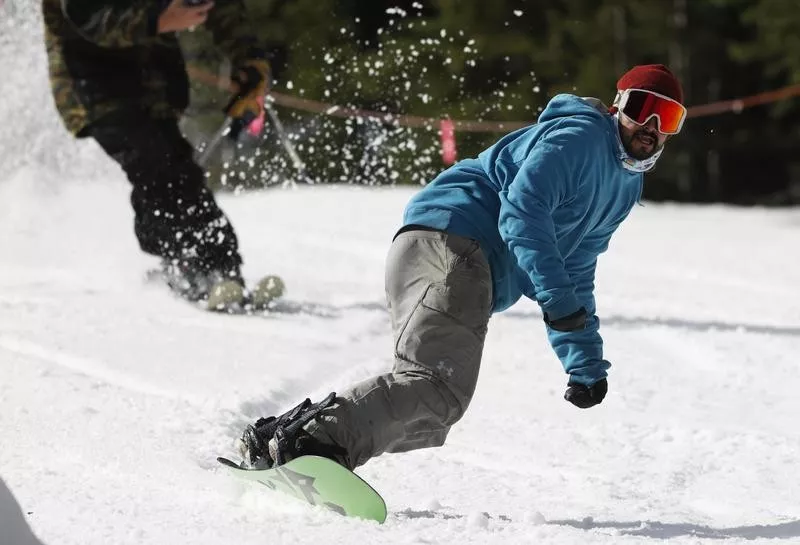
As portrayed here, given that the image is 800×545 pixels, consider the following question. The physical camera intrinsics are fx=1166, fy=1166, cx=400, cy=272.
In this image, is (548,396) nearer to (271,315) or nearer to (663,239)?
(271,315)

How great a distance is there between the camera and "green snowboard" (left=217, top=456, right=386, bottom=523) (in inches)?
104

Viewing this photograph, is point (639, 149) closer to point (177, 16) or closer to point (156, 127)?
point (177, 16)

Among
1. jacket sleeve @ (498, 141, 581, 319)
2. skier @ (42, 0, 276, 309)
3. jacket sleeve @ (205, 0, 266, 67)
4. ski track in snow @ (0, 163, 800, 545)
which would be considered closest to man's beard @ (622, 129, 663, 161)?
jacket sleeve @ (498, 141, 581, 319)

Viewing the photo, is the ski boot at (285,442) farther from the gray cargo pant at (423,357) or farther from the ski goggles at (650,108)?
the ski goggles at (650,108)

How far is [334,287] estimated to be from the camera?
682 cm

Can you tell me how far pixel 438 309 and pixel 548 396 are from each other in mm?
1738

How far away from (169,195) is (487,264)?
10.8ft

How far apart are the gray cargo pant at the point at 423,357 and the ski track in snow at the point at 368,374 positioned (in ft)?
0.66

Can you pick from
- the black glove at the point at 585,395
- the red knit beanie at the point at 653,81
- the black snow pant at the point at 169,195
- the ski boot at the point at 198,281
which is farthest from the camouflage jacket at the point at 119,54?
the black glove at the point at 585,395

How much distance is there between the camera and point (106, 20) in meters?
5.55

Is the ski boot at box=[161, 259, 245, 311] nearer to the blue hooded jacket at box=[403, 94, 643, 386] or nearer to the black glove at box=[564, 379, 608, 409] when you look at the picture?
the blue hooded jacket at box=[403, 94, 643, 386]

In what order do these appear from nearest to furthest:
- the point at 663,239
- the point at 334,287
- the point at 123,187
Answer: the point at 334,287
the point at 663,239
the point at 123,187

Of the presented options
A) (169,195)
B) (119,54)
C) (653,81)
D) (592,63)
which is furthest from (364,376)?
(592,63)

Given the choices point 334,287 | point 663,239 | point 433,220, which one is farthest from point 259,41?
point 663,239
